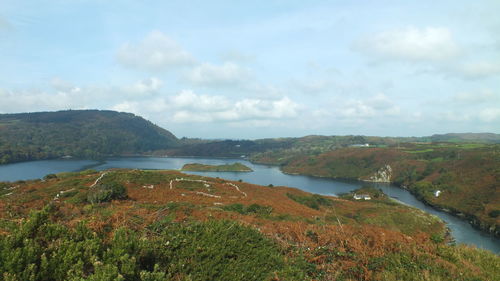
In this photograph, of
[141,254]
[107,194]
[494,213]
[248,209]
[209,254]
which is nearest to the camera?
[141,254]

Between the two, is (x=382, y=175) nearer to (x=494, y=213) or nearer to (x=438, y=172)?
(x=438, y=172)

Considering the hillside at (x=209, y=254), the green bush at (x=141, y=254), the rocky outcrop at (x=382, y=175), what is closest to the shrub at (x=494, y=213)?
the rocky outcrop at (x=382, y=175)

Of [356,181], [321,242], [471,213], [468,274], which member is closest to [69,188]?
[321,242]

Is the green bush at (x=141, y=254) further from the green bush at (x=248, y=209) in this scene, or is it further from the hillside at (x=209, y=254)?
the green bush at (x=248, y=209)

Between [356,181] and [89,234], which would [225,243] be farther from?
[356,181]

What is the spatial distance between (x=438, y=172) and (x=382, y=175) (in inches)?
1314

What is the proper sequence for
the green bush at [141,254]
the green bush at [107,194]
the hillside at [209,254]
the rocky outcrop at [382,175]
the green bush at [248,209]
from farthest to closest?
the rocky outcrop at [382,175]
the green bush at [248,209]
the green bush at [107,194]
the hillside at [209,254]
the green bush at [141,254]

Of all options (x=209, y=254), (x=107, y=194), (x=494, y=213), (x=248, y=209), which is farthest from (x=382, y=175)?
(x=209, y=254)

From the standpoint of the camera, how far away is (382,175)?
486ft

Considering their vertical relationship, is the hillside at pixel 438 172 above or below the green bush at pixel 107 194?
below

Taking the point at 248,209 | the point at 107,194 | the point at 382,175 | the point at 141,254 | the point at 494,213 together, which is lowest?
the point at 382,175

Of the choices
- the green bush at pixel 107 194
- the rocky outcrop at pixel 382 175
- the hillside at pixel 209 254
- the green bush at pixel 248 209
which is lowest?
the rocky outcrop at pixel 382 175

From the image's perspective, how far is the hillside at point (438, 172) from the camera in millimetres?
76750

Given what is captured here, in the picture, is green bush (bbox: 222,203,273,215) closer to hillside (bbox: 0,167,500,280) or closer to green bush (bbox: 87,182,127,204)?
green bush (bbox: 87,182,127,204)
